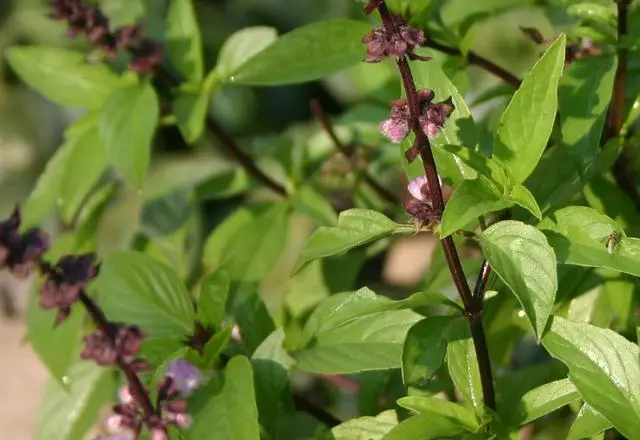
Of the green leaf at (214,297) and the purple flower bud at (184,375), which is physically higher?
the green leaf at (214,297)

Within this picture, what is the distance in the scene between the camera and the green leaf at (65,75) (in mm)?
1390

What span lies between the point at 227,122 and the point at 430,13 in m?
1.89

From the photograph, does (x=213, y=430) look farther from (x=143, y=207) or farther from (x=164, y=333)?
(x=143, y=207)

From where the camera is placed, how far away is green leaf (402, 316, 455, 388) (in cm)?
91

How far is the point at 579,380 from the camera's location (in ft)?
2.74

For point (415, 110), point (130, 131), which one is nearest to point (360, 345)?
point (415, 110)

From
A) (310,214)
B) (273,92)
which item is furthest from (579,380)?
(273,92)

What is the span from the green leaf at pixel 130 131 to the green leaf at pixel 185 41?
3.9 inches

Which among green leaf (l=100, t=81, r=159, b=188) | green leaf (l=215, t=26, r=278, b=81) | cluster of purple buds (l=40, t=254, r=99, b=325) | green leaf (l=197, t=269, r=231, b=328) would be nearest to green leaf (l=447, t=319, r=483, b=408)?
green leaf (l=197, t=269, r=231, b=328)

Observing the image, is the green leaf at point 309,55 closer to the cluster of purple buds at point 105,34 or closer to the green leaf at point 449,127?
the green leaf at point 449,127

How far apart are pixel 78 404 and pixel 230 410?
52 cm

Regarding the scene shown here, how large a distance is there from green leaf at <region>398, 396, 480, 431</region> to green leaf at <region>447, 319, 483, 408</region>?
0.03 meters

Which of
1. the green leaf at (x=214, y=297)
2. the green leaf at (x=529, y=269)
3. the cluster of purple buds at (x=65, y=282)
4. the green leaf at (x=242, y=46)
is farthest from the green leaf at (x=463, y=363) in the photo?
the green leaf at (x=242, y=46)

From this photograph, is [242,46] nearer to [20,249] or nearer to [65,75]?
[65,75]
